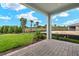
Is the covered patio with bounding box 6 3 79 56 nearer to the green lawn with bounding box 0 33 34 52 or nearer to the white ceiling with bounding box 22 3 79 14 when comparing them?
the white ceiling with bounding box 22 3 79 14

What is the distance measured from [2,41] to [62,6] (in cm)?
130

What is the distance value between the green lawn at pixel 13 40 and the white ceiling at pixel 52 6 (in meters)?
0.54

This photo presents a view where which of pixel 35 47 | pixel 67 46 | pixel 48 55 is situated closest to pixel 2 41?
pixel 35 47

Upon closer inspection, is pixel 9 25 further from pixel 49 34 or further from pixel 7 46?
pixel 49 34

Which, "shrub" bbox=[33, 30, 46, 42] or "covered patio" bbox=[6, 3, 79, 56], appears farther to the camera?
"shrub" bbox=[33, 30, 46, 42]

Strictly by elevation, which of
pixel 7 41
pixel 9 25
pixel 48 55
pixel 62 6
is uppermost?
pixel 62 6

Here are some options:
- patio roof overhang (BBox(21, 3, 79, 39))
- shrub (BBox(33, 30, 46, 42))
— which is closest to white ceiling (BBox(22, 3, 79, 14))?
patio roof overhang (BBox(21, 3, 79, 39))

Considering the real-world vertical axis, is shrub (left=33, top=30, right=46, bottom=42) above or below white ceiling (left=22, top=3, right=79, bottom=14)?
below

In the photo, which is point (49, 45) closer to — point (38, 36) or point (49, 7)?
point (38, 36)

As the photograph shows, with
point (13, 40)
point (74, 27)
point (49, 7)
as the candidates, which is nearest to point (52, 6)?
point (49, 7)

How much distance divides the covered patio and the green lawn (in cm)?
12

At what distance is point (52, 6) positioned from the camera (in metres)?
3.18

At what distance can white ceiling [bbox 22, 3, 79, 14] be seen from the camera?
10.1ft

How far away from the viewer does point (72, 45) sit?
130 inches
